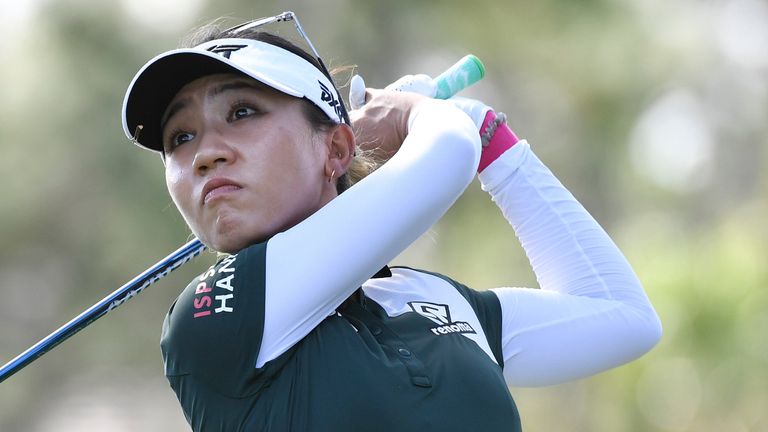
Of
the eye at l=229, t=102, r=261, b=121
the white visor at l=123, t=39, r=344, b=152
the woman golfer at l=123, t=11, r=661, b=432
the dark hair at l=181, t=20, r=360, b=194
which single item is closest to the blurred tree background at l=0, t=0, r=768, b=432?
the woman golfer at l=123, t=11, r=661, b=432

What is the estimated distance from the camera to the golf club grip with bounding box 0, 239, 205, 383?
8.65 feet

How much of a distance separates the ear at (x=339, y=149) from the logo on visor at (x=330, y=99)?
3 cm

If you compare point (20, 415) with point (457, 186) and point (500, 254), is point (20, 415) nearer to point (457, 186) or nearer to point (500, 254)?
point (500, 254)

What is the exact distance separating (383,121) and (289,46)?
27cm

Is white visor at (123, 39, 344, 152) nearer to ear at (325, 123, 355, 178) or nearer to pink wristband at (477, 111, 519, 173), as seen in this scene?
ear at (325, 123, 355, 178)

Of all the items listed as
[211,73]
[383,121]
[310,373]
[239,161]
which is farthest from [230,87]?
[310,373]

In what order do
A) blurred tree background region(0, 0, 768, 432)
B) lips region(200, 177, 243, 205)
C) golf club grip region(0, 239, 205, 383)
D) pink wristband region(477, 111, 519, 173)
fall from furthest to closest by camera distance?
blurred tree background region(0, 0, 768, 432)
pink wristband region(477, 111, 519, 173)
golf club grip region(0, 239, 205, 383)
lips region(200, 177, 243, 205)

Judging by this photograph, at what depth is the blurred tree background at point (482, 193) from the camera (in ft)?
26.1

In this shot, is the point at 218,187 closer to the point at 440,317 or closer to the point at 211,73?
the point at 211,73

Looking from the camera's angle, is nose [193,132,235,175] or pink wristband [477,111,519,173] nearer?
nose [193,132,235,175]

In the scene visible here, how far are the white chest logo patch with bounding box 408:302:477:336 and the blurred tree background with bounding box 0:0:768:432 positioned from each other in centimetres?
530

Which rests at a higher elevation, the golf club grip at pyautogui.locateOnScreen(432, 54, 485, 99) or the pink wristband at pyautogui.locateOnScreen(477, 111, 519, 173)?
the golf club grip at pyautogui.locateOnScreen(432, 54, 485, 99)

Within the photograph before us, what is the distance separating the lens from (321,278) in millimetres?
2203

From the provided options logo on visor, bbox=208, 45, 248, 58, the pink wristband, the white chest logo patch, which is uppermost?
logo on visor, bbox=208, 45, 248, 58
